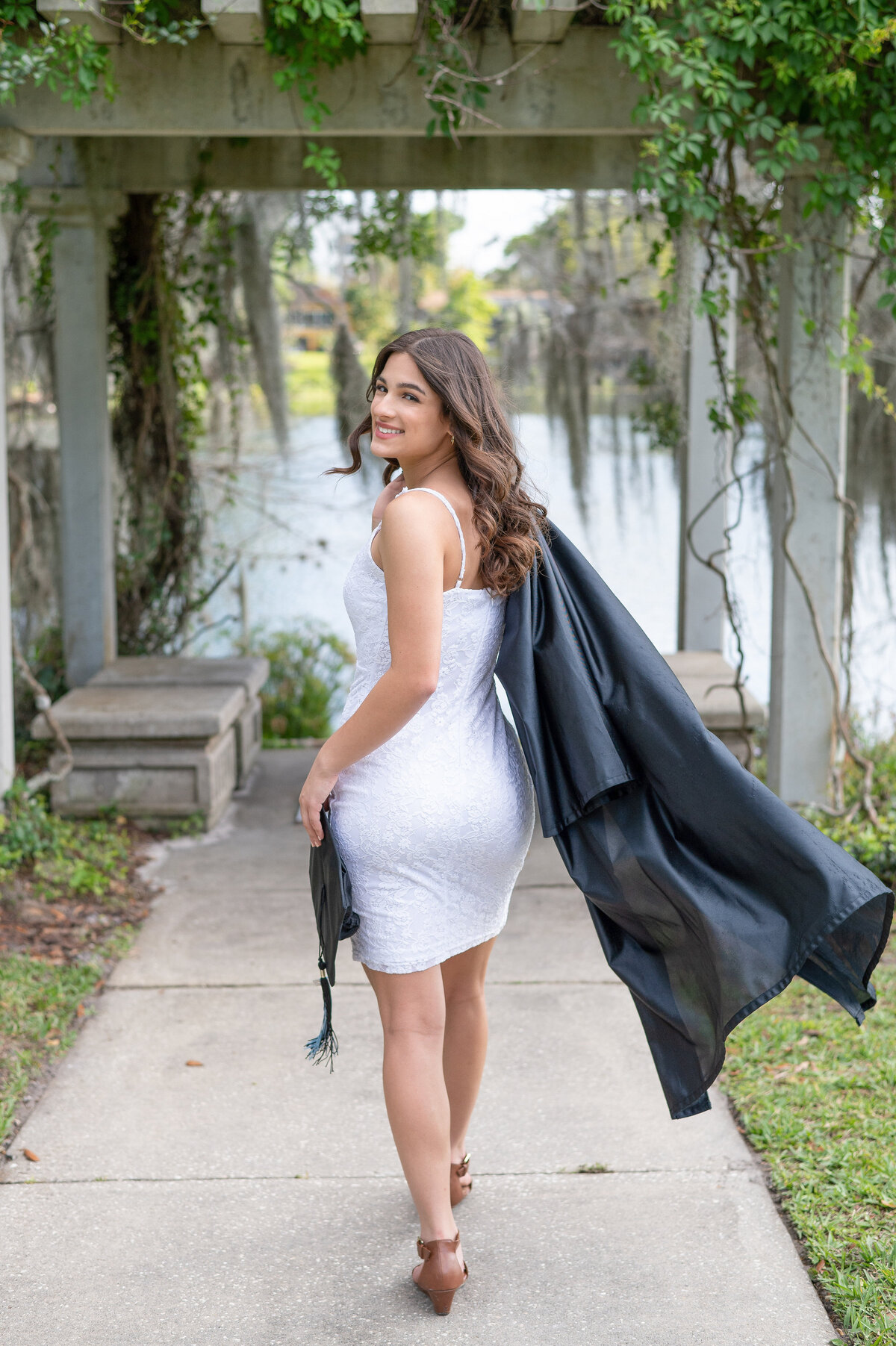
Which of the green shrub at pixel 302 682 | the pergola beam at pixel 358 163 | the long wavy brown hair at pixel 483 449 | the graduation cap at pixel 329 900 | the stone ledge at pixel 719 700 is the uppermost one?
the pergola beam at pixel 358 163

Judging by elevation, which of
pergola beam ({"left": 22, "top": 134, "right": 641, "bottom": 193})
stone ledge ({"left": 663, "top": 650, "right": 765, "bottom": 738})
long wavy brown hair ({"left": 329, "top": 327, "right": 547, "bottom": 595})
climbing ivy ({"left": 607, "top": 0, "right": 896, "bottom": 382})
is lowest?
stone ledge ({"left": 663, "top": 650, "right": 765, "bottom": 738})

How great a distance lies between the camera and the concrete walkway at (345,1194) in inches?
87.2

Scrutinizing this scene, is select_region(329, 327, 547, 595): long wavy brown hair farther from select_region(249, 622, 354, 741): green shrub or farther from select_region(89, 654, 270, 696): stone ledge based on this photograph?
select_region(249, 622, 354, 741): green shrub

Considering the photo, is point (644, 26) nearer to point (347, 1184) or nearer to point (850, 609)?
point (850, 609)

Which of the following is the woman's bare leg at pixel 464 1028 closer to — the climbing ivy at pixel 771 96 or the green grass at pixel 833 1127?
the green grass at pixel 833 1127

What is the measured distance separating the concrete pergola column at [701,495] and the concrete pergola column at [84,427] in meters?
2.81

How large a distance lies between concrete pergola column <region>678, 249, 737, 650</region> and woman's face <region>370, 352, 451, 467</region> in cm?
417

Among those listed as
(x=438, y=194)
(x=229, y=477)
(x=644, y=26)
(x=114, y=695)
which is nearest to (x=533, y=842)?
(x=114, y=695)

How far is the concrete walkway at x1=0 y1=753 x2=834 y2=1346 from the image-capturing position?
7.27 feet

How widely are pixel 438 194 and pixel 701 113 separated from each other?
4.13 m

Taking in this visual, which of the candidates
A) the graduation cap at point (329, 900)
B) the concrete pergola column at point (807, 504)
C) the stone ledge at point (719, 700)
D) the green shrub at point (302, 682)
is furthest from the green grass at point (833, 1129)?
the green shrub at point (302, 682)

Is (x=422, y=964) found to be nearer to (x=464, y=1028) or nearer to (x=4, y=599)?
(x=464, y=1028)

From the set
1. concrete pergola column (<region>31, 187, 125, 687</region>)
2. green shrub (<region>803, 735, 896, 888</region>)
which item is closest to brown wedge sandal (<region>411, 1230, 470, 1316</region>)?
green shrub (<region>803, 735, 896, 888</region>)

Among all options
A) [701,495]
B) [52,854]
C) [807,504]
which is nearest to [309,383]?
[701,495]
